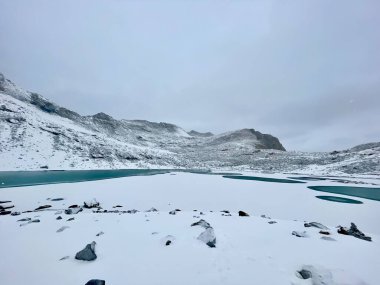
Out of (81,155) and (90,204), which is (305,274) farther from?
(81,155)

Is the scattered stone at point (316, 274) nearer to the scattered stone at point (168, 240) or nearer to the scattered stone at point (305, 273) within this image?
the scattered stone at point (305, 273)

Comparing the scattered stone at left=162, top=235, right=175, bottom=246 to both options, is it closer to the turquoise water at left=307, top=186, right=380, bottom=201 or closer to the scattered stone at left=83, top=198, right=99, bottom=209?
the scattered stone at left=83, top=198, right=99, bottom=209

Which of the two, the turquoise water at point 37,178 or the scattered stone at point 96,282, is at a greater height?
the turquoise water at point 37,178

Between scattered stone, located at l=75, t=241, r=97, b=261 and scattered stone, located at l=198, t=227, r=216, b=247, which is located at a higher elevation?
scattered stone, located at l=198, t=227, r=216, b=247

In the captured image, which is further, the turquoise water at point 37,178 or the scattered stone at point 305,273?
the turquoise water at point 37,178

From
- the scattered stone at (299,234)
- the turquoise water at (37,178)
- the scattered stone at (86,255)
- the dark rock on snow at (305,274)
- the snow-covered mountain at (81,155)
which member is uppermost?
the snow-covered mountain at (81,155)

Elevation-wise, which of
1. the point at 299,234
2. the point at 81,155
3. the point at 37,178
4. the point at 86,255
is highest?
the point at 81,155

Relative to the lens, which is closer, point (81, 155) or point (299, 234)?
point (299, 234)

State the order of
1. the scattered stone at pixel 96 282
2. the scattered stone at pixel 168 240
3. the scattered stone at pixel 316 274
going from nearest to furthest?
1. the scattered stone at pixel 96 282
2. the scattered stone at pixel 316 274
3. the scattered stone at pixel 168 240

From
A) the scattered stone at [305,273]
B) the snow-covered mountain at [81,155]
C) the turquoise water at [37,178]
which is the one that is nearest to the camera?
the scattered stone at [305,273]

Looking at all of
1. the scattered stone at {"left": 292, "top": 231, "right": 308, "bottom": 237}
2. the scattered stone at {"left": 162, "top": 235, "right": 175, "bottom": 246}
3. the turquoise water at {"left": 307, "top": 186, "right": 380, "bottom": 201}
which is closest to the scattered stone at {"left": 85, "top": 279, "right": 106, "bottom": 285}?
the scattered stone at {"left": 162, "top": 235, "right": 175, "bottom": 246}

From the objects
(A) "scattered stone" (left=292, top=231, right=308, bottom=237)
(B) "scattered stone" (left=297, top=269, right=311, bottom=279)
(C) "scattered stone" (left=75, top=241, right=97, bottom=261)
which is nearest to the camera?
(B) "scattered stone" (left=297, top=269, right=311, bottom=279)

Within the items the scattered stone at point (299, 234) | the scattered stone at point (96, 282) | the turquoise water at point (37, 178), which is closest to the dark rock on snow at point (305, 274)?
the scattered stone at point (299, 234)

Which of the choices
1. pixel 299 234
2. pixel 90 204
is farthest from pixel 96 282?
pixel 90 204
